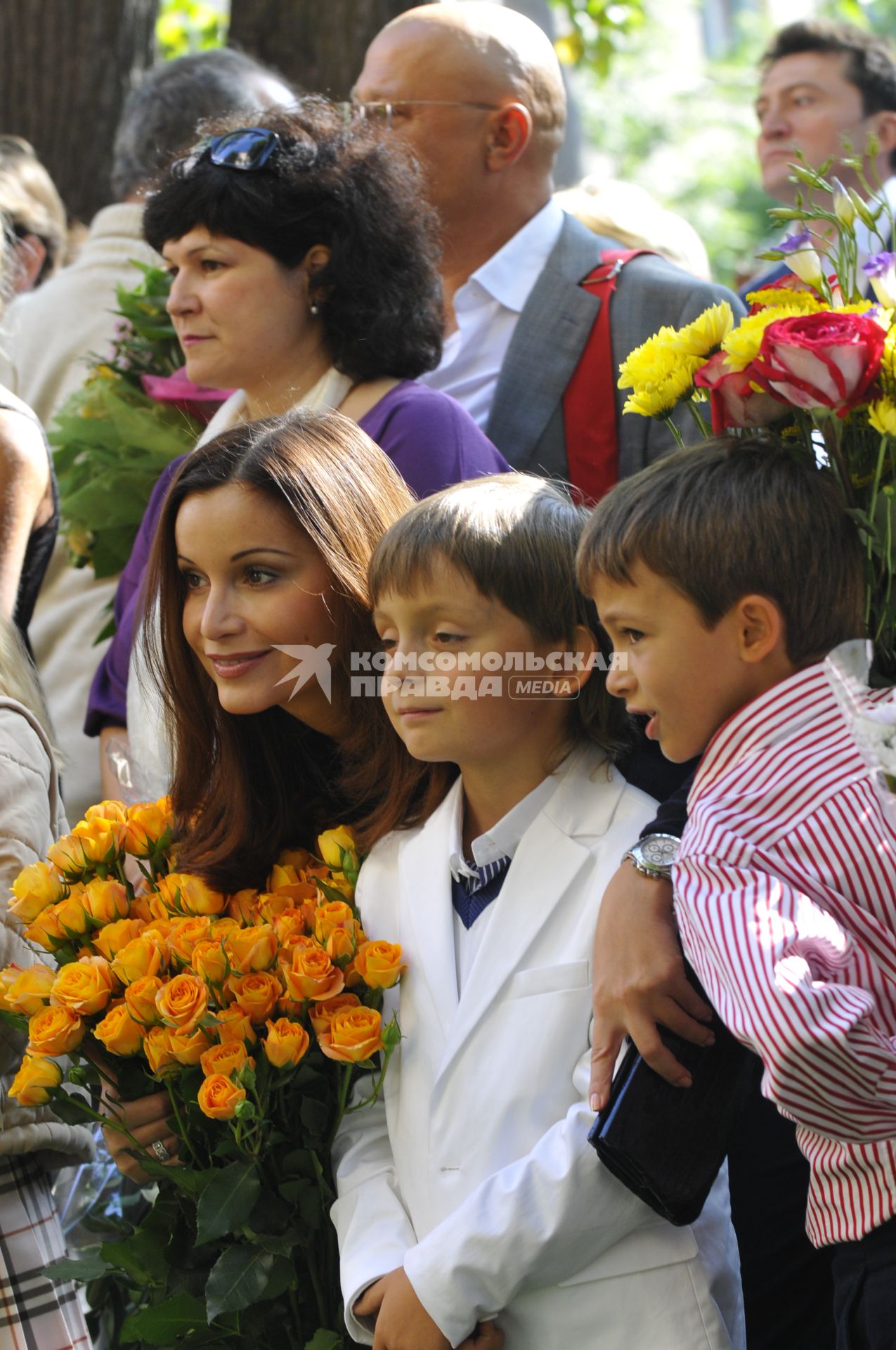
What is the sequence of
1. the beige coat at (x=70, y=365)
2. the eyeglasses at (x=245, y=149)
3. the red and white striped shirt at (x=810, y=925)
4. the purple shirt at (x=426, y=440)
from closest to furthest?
the red and white striped shirt at (x=810, y=925), the purple shirt at (x=426, y=440), the eyeglasses at (x=245, y=149), the beige coat at (x=70, y=365)

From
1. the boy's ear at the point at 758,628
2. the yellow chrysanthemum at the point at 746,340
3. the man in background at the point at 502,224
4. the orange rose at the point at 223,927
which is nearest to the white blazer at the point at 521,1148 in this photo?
the orange rose at the point at 223,927

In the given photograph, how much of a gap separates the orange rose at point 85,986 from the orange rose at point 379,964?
0.37m

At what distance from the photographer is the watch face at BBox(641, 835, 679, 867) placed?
2.02m

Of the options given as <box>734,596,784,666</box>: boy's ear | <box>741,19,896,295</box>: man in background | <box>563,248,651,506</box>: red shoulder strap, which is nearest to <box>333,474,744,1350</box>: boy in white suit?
<box>734,596,784,666</box>: boy's ear

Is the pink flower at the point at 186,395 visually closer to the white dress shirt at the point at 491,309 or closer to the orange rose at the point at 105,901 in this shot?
the white dress shirt at the point at 491,309

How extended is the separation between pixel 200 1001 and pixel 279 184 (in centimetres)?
163

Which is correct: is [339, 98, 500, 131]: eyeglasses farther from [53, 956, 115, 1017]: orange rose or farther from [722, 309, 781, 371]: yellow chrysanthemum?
[53, 956, 115, 1017]: orange rose

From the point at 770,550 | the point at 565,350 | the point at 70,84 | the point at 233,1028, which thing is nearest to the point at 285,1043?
the point at 233,1028

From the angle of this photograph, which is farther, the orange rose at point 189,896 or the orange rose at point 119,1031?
the orange rose at point 189,896

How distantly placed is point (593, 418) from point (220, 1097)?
1.80 meters

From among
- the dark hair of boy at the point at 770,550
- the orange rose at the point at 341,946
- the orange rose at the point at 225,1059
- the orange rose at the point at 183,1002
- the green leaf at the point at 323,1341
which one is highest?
the dark hair of boy at the point at 770,550

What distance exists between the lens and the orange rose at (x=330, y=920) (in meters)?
2.16

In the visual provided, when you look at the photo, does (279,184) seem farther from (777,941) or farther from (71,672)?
(777,941)

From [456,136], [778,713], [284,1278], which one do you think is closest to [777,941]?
[778,713]
